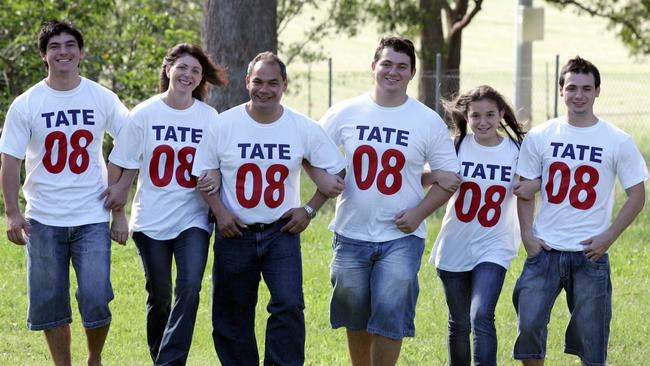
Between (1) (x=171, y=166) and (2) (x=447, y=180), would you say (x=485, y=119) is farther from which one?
(1) (x=171, y=166)

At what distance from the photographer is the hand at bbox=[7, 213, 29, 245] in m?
6.57

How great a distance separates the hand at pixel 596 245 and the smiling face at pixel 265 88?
6.06 feet

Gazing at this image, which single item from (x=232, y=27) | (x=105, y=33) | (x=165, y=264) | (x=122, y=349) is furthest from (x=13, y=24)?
(x=165, y=264)

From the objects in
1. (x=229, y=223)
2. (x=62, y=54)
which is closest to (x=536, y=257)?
(x=229, y=223)

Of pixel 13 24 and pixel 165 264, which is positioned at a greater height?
pixel 13 24

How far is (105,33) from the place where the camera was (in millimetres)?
16531

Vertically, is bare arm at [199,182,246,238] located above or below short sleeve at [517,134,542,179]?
below

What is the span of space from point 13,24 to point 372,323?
10247 millimetres

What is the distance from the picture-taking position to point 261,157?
Result: 6398 millimetres

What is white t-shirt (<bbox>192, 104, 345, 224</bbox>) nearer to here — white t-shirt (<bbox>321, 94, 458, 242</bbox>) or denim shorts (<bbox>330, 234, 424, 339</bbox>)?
white t-shirt (<bbox>321, 94, 458, 242</bbox>)

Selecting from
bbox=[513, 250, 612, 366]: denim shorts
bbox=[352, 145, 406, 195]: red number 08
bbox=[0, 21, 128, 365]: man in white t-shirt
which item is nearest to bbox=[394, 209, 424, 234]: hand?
bbox=[352, 145, 406, 195]: red number 08

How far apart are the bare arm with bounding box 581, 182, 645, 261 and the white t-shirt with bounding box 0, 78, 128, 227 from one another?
2755 millimetres

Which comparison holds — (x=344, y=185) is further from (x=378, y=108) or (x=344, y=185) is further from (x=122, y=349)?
(x=122, y=349)

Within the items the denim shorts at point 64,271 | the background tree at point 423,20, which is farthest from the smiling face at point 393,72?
the background tree at point 423,20
